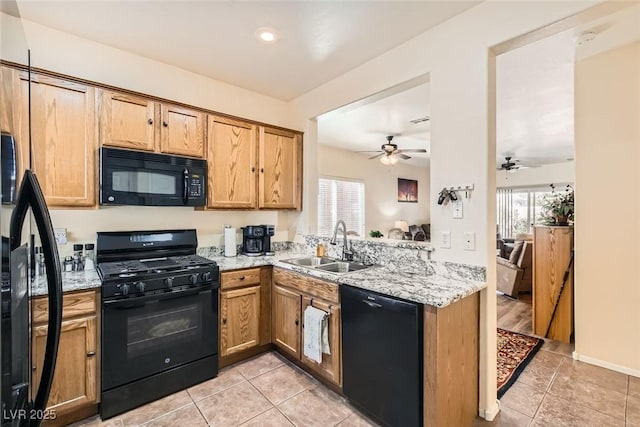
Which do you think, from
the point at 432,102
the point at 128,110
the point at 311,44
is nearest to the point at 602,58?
the point at 432,102

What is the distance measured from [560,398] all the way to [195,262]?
2.94m

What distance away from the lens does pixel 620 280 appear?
2525mm

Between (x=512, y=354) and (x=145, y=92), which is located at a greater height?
(x=145, y=92)

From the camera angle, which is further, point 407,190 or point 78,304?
point 407,190

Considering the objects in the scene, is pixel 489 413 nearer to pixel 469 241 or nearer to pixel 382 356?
pixel 382 356

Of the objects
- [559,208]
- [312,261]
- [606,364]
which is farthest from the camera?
[559,208]

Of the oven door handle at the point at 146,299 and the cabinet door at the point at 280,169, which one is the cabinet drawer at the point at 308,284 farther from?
the cabinet door at the point at 280,169

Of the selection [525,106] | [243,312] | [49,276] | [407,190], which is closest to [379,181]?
[407,190]

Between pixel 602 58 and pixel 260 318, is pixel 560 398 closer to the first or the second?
pixel 260 318

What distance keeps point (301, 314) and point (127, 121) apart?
2056 millimetres

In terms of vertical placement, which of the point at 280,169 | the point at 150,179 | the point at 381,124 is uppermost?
the point at 381,124

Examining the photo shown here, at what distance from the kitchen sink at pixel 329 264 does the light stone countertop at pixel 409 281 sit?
0.21 meters

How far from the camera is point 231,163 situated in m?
2.88

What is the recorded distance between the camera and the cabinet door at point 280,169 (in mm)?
3119
